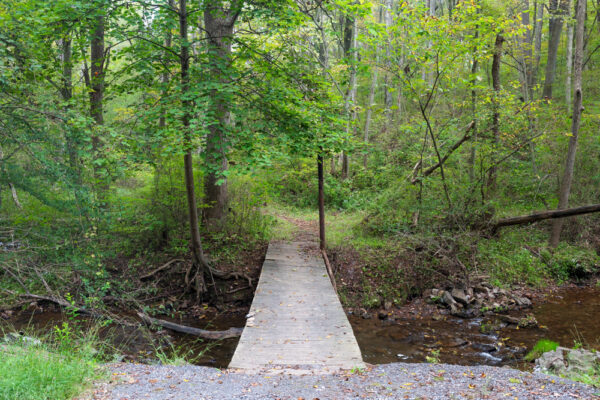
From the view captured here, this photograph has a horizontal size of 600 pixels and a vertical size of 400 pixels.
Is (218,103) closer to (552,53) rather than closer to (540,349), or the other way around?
(540,349)

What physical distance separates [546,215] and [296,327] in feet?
22.2

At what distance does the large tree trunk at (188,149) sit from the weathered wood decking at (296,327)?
150 cm

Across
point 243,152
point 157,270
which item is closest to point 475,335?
point 243,152

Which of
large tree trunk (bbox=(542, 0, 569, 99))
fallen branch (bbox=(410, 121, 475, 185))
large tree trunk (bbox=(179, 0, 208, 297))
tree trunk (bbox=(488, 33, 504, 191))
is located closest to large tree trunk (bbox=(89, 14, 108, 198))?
large tree trunk (bbox=(179, 0, 208, 297))

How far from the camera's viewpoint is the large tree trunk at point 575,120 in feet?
32.4

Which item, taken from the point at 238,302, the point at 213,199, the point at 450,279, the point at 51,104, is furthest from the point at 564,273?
the point at 51,104

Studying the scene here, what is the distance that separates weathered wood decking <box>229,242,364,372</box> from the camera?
15.3 feet

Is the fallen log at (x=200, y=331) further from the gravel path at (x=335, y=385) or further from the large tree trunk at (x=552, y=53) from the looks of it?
the large tree trunk at (x=552, y=53)

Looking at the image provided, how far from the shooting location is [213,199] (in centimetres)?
988

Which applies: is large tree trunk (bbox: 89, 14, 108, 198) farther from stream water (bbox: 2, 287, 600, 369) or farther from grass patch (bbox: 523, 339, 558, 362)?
grass patch (bbox: 523, 339, 558, 362)

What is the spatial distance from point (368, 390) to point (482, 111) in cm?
798

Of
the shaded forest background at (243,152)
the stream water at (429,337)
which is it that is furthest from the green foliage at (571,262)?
the stream water at (429,337)

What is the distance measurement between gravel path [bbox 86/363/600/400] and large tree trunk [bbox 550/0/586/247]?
25.5ft

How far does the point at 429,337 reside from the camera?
7238 mm
